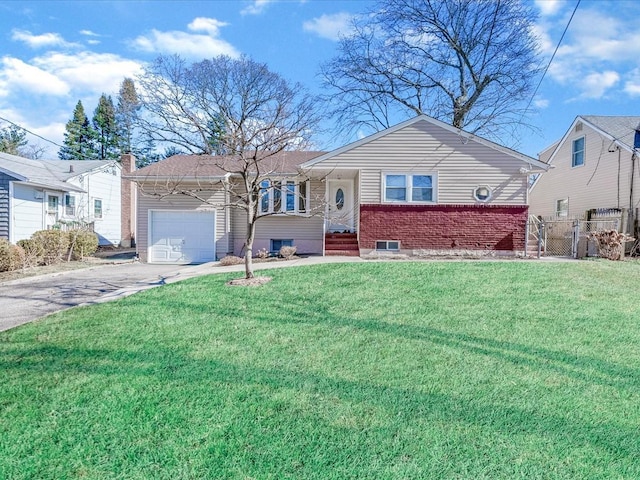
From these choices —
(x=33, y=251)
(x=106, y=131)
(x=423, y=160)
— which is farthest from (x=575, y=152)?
(x=106, y=131)

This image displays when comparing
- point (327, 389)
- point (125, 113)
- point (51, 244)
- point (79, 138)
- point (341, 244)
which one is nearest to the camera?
point (327, 389)

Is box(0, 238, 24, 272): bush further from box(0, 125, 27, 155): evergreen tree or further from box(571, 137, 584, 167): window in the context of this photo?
box(0, 125, 27, 155): evergreen tree

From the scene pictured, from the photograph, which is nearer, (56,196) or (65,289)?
(65,289)

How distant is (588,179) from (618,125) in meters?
2.65

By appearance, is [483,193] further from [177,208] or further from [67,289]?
[67,289]

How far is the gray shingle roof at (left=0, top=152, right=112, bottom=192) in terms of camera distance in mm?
16750

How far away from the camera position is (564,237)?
50.2 feet

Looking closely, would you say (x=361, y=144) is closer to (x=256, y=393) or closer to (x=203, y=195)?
(x=203, y=195)

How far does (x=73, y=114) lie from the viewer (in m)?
44.1

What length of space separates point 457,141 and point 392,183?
277 cm

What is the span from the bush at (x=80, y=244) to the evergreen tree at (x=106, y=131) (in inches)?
1193

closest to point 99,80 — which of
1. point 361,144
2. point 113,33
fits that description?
point 113,33

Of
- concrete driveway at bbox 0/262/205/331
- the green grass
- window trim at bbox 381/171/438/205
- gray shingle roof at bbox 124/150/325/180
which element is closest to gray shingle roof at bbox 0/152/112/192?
gray shingle roof at bbox 124/150/325/180

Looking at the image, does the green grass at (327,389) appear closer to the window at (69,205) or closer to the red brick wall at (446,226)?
the red brick wall at (446,226)
